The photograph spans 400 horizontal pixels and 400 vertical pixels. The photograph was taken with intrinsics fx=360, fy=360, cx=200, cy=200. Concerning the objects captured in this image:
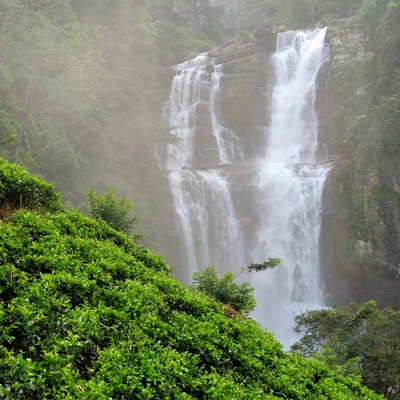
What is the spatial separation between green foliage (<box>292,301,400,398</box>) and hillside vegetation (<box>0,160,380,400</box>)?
8067 mm

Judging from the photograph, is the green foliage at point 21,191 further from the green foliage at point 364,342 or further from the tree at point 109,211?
the green foliage at point 364,342

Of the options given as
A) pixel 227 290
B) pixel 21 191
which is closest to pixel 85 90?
pixel 21 191

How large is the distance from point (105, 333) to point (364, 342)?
548 inches

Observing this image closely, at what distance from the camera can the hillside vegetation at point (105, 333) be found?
289cm

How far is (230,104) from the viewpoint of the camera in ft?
110

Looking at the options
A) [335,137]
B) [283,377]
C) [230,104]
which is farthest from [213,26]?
[283,377]

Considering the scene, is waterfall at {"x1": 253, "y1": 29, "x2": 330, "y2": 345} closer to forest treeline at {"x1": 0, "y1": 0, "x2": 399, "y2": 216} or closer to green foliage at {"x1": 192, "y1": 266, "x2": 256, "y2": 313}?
forest treeline at {"x1": 0, "y1": 0, "x2": 399, "y2": 216}

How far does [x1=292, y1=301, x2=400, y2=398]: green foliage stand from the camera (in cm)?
1301

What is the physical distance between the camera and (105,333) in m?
3.57

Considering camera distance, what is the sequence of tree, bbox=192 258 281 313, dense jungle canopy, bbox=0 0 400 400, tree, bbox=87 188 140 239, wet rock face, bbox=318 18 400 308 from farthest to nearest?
wet rock face, bbox=318 18 400 308 < tree, bbox=87 188 140 239 < tree, bbox=192 258 281 313 < dense jungle canopy, bbox=0 0 400 400

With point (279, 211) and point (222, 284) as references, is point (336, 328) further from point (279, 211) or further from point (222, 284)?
point (279, 211)

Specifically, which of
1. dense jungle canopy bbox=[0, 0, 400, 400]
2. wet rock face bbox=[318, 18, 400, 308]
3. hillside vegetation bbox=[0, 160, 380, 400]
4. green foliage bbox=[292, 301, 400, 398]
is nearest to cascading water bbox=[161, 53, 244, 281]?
dense jungle canopy bbox=[0, 0, 400, 400]

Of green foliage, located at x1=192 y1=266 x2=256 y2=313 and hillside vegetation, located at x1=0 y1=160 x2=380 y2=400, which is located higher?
green foliage, located at x1=192 y1=266 x2=256 y2=313

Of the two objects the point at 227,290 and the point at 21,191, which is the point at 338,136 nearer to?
the point at 227,290
